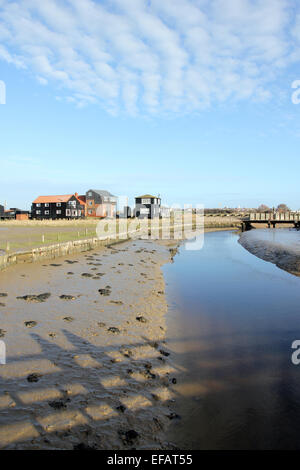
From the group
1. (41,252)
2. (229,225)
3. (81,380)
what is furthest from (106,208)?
(81,380)

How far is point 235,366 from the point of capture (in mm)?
7914

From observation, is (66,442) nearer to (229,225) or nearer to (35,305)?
(35,305)

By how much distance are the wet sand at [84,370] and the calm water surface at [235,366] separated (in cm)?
56

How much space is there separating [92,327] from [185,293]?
7.29 m

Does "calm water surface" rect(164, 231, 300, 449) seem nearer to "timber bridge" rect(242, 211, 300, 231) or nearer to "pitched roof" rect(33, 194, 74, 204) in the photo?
"timber bridge" rect(242, 211, 300, 231)

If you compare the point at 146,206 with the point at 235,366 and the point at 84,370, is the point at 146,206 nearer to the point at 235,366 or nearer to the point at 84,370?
the point at 235,366

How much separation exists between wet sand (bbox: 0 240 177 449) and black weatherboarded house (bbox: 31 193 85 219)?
76.6 metres

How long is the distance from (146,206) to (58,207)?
30079 mm

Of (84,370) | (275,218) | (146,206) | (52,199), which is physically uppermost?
(52,199)

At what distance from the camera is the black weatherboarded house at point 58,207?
88250mm

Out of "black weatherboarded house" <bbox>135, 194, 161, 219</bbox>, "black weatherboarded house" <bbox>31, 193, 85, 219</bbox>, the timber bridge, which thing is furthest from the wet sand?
"black weatherboarded house" <bbox>135, 194, 161, 219</bbox>

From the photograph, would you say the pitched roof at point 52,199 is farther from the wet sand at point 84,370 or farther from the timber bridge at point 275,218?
the wet sand at point 84,370

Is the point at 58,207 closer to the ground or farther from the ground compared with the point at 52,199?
closer to the ground

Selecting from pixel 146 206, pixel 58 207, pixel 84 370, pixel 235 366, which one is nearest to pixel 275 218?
pixel 146 206
